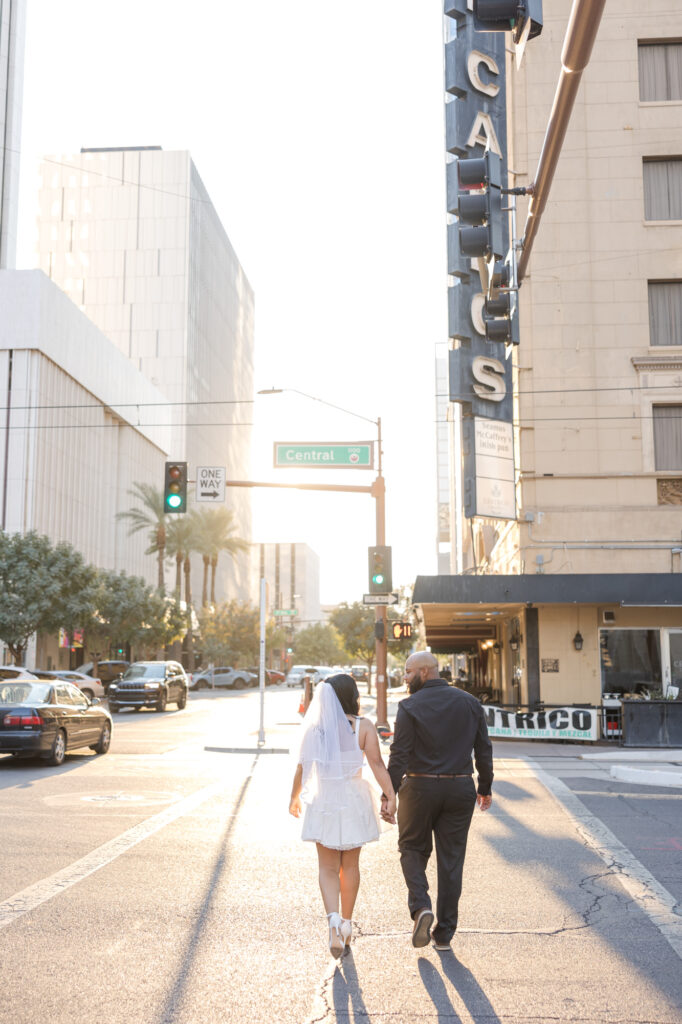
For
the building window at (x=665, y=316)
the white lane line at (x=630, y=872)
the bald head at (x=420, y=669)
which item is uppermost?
the building window at (x=665, y=316)

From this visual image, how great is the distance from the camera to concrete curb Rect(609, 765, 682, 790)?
14.9 meters

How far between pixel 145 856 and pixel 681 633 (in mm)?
18140

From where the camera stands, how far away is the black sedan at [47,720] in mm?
16391

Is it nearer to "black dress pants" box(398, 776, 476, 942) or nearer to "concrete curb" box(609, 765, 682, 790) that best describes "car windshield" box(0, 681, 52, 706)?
"concrete curb" box(609, 765, 682, 790)

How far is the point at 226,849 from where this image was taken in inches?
382

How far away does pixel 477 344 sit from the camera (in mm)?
24844

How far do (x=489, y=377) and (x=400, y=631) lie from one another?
653cm

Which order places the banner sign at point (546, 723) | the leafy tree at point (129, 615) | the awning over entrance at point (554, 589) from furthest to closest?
the leafy tree at point (129, 615) < the awning over entrance at point (554, 589) < the banner sign at point (546, 723)

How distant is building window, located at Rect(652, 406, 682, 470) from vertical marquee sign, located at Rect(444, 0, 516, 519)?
3.80 meters

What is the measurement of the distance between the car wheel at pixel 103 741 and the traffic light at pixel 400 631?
7.03m

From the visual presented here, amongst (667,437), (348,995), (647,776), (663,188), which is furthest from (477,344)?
(348,995)

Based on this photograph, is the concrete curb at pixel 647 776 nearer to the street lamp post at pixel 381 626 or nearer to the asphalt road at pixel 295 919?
the asphalt road at pixel 295 919

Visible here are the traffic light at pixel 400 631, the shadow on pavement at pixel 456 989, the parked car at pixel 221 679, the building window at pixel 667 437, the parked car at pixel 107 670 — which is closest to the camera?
the shadow on pavement at pixel 456 989

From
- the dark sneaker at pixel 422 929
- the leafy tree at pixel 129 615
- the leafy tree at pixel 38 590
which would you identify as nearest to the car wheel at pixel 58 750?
the dark sneaker at pixel 422 929
